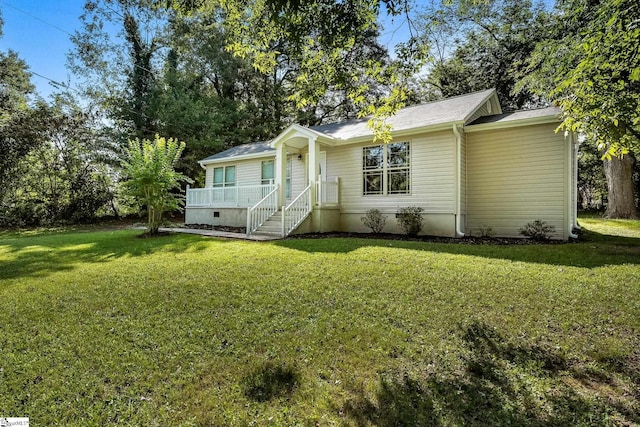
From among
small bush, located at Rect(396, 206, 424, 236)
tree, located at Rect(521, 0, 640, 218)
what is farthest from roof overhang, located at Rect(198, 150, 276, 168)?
tree, located at Rect(521, 0, 640, 218)

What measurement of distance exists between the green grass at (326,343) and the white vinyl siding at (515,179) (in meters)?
3.64

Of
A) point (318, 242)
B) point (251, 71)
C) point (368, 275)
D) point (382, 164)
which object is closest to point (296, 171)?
point (382, 164)

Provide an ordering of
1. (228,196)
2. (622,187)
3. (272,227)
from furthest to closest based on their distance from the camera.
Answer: (622,187)
(228,196)
(272,227)

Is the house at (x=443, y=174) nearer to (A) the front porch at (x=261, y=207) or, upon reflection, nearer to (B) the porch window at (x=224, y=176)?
(A) the front porch at (x=261, y=207)

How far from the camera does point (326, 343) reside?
328 centimetres

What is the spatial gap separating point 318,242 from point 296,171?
17.9 ft

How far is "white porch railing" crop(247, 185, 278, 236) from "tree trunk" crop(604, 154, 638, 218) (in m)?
15.5

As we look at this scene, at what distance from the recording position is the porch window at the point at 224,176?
15542 millimetres

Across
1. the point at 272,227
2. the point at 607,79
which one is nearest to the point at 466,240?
the point at 607,79

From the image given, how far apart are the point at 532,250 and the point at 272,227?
6948mm

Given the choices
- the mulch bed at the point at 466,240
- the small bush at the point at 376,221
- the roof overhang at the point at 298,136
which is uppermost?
the roof overhang at the point at 298,136

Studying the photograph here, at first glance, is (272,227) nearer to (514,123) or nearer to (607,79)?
(514,123)

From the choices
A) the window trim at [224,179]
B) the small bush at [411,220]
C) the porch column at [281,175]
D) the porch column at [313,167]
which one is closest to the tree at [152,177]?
the porch column at [281,175]

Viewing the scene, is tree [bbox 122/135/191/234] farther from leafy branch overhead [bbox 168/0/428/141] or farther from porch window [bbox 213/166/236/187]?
leafy branch overhead [bbox 168/0/428/141]
